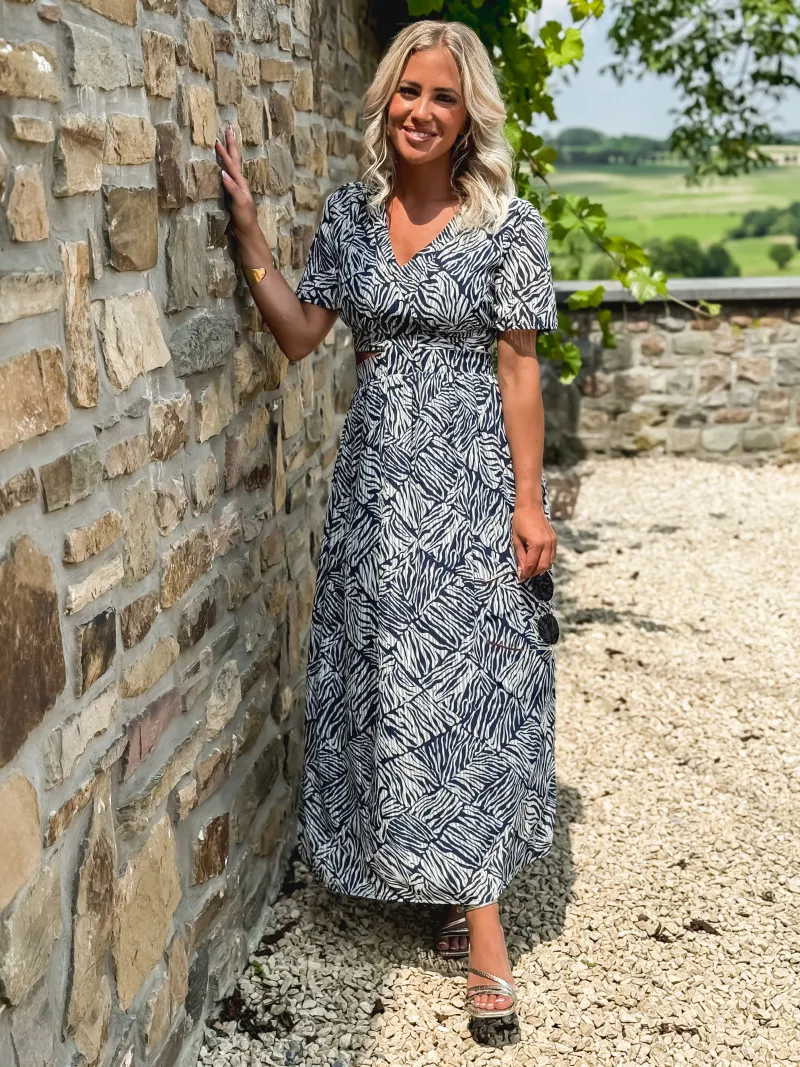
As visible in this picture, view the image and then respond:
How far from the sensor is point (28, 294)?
53.2 inches

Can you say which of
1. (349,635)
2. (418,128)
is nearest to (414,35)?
(418,128)

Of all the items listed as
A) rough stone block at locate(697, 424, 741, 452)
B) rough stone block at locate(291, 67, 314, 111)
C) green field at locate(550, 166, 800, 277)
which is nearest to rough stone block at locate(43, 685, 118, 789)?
rough stone block at locate(291, 67, 314, 111)

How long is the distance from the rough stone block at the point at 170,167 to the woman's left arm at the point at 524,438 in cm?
71

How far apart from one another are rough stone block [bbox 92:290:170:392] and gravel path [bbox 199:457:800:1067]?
1.30 m

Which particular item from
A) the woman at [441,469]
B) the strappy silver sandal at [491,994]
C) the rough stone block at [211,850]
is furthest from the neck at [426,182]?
the strappy silver sandal at [491,994]

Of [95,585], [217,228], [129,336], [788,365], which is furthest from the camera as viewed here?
[788,365]

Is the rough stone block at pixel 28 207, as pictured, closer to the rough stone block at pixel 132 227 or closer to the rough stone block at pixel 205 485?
the rough stone block at pixel 132 227

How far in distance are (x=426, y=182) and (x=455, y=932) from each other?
1.58 metres

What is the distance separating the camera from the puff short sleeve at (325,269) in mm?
2414

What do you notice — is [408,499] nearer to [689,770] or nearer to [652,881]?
[652,881]

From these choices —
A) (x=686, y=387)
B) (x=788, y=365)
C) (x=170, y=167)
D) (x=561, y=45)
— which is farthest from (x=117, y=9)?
(x=788, y=365)

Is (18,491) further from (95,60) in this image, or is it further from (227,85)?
(227,85)

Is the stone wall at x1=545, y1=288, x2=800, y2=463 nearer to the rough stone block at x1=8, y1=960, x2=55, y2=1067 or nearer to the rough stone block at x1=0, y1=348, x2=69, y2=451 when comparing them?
the rough stone block at x1=0, y1=348, x2=69, y2=451

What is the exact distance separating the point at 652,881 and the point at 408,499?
3.98 feet
